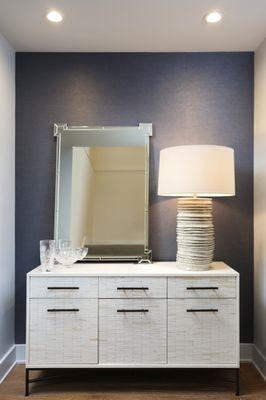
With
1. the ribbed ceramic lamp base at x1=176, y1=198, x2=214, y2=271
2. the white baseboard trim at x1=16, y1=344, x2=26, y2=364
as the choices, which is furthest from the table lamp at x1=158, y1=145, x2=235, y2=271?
the white baseboard trim at x1=16, y1=344, x2=26, y2=364

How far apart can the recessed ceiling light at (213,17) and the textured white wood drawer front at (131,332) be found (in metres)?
1.90

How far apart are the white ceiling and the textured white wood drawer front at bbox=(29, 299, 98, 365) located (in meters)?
1.89

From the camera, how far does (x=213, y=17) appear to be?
1.99m

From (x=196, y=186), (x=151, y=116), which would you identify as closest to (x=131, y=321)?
(x=196, y=186)

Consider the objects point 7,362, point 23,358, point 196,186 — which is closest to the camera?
point 196,186

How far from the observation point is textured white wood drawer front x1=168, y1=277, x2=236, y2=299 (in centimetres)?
199

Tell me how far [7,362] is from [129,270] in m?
1.19

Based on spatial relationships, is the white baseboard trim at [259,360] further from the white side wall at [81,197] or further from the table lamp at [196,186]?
the white side wall at [81,197]

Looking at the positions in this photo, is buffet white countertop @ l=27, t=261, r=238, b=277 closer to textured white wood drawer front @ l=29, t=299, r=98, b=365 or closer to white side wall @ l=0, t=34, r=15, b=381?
textured white wood drawer front @ l=29, t=299, r=98, b=365

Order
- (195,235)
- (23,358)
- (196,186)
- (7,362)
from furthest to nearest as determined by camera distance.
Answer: (23,358) → (7,362) → (195,235) → (196,186)

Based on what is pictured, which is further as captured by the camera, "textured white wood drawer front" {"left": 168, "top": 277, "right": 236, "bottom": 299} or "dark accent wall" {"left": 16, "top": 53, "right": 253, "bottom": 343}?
"dark accent wall" {"left": 16, "top": 53, "right": 253, "bottom": 343}

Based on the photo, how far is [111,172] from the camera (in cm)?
245

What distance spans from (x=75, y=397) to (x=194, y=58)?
267 centimetres

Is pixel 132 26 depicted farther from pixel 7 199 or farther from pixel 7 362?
pixel 7 362
